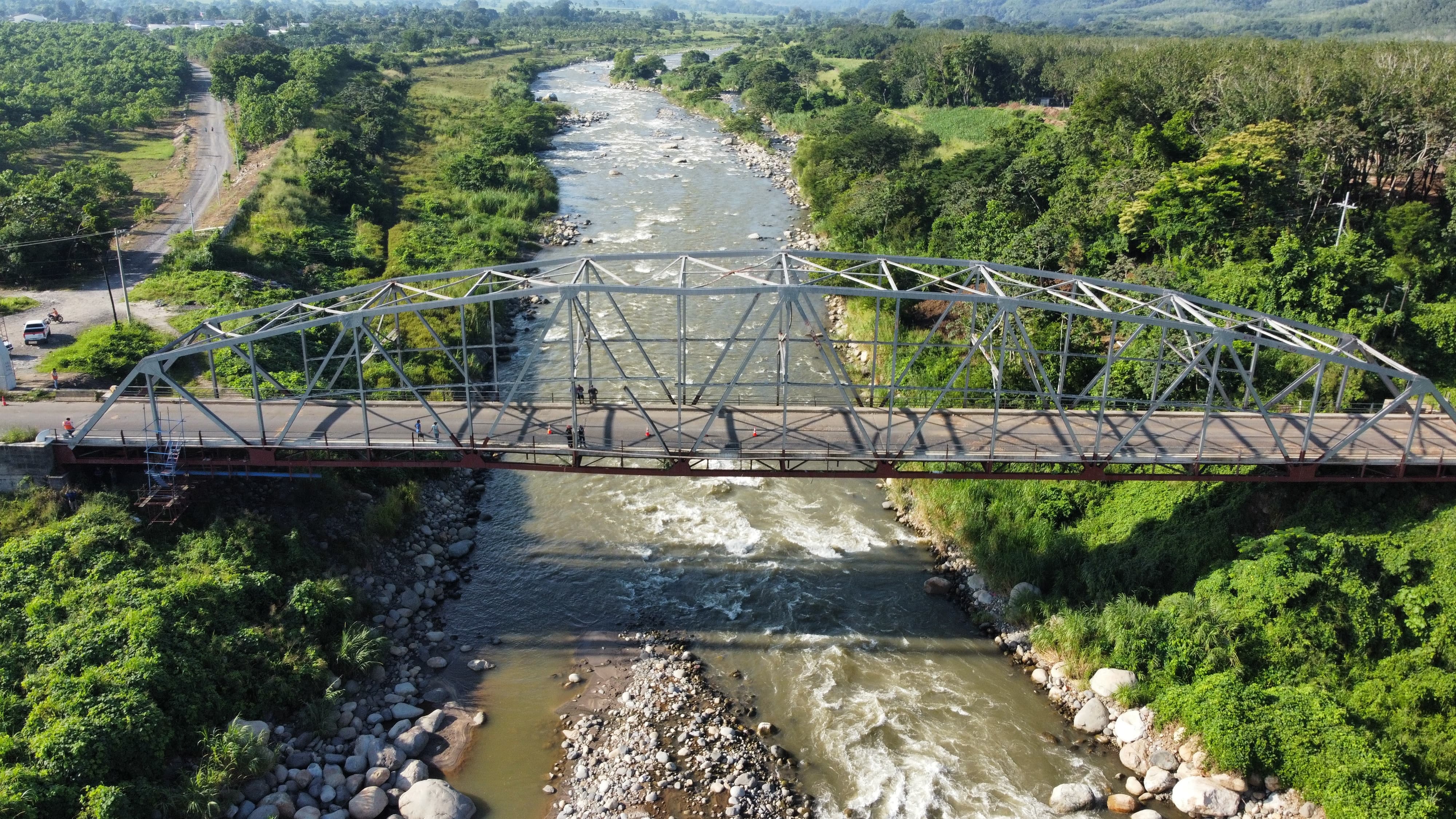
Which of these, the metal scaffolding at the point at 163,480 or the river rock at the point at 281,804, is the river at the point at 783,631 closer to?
the river rock at the point at 281,804

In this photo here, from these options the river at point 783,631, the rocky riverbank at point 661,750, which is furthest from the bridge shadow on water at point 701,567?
the rocky riverbank at point 661,750

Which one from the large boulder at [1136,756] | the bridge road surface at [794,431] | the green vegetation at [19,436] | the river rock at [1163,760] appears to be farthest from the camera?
the green vegetation at [19,436]

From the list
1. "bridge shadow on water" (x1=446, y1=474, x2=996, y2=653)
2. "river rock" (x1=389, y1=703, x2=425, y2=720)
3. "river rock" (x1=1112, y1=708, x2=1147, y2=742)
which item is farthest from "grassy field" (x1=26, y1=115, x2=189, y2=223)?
"river rock" (x1=1112, y1=708, x2=1147, y2=742)

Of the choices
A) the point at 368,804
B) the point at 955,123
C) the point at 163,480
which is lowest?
the point at 368,804

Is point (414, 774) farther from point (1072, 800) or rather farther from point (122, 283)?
point (122, 283)

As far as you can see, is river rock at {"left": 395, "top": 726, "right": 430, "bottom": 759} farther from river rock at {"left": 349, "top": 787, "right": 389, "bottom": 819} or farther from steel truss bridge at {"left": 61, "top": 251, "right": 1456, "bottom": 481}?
steel truss bridge at {"left": 61, "top": 251, "right": 1456, "bottom": 481}

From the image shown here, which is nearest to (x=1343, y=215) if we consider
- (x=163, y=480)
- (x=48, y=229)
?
(x=163, y=480)

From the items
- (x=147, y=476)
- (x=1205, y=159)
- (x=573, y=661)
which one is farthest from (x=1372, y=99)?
(x=147, y=476)
